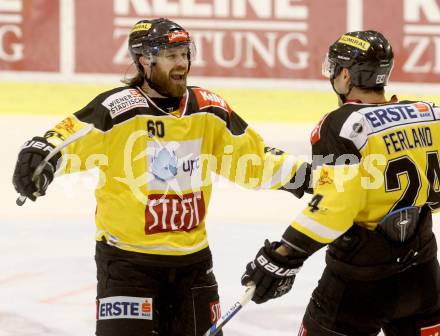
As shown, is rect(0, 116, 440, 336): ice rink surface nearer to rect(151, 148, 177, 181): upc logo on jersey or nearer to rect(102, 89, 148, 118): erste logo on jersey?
rect(151, 148, 177, 181): upc logo on jersey

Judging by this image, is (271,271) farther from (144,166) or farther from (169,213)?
(144,166)

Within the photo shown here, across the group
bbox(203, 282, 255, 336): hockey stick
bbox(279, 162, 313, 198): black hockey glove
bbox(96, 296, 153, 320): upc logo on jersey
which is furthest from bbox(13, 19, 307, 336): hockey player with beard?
bbox(279, 162, 313, 198): black hockey glove

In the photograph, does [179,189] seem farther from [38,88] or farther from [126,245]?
[38,88]

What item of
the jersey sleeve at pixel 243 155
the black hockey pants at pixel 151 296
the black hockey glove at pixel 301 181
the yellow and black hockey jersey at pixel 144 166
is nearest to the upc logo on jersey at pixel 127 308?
the black hockey pants at pixel 151 296

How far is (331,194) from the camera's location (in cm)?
324

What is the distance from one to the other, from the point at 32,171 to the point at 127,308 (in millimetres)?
599

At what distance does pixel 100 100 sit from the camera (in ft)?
12.1

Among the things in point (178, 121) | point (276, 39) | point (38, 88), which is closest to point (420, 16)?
point (276, 39)

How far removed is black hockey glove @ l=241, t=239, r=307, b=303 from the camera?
3309 mm

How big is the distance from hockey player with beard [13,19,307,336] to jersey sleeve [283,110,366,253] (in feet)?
1.85

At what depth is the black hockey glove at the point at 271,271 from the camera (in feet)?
10.9

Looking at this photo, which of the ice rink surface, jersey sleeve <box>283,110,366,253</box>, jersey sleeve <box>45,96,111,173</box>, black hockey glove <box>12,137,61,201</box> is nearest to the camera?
jersey sleeve <box>283,110,366,253</box>

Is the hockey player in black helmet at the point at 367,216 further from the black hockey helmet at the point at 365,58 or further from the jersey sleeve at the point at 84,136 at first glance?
the jersey sleeve at the point at 84,136

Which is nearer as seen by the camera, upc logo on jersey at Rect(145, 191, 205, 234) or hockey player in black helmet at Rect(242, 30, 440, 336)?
hockey player in black helmet at Rect(242, 30, 440, 336)
